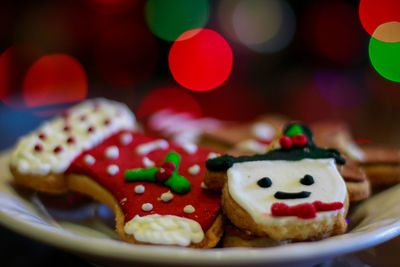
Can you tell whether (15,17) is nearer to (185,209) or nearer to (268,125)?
(268,125)

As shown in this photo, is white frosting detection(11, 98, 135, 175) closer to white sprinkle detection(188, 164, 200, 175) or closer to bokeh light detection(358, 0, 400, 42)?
white sprinkle detection(188, 164, 200, 175)

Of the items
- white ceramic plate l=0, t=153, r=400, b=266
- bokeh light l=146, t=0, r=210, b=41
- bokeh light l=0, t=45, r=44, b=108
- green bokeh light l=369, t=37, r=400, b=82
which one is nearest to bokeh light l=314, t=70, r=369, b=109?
green bokeh light l=369, t=37, r=400, b=82

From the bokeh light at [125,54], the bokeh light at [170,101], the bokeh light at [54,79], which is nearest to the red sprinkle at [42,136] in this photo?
the bokeh light at [170,101]

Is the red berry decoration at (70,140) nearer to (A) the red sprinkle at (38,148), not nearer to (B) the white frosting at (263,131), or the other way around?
(A) the red sprinkle at (38,148)

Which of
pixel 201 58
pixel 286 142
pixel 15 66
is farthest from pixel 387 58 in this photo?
pixel 15 66

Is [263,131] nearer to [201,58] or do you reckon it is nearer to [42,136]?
[42,136]

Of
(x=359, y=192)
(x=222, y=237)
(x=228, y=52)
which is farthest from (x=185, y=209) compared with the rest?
(x=228, y=52)

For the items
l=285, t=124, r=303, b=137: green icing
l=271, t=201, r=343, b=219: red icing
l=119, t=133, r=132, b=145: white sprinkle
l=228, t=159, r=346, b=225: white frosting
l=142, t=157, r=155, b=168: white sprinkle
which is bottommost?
l=119, t=133, r=132, b=145: white sprinkle
